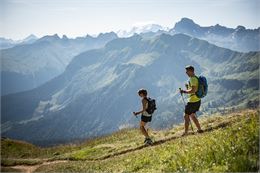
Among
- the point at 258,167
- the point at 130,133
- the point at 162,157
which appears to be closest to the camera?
the point at 258,167

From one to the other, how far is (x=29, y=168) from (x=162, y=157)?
15713mm

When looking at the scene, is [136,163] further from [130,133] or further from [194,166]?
[130,133]

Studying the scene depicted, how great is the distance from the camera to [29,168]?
27.3m

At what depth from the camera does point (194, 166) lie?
12.3 metres

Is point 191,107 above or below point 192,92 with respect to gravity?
below

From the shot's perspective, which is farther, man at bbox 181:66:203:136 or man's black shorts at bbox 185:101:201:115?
man's black shorts at bbox 185:101:201:115

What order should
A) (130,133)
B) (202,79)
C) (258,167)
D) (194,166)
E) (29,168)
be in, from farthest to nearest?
(130,133) < (29,168) < (202,79) < (194,166) < (258,167)

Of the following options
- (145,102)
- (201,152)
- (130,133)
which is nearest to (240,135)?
(201,152)

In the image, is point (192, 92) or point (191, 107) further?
point (191, 107)

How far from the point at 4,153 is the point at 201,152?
30608mm

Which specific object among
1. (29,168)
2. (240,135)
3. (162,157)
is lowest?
(29,168)

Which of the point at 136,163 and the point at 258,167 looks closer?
the point at 258,167

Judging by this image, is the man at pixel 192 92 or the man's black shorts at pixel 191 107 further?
the man's black shorts at pixel 191 107

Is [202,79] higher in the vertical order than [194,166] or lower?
A: higher
